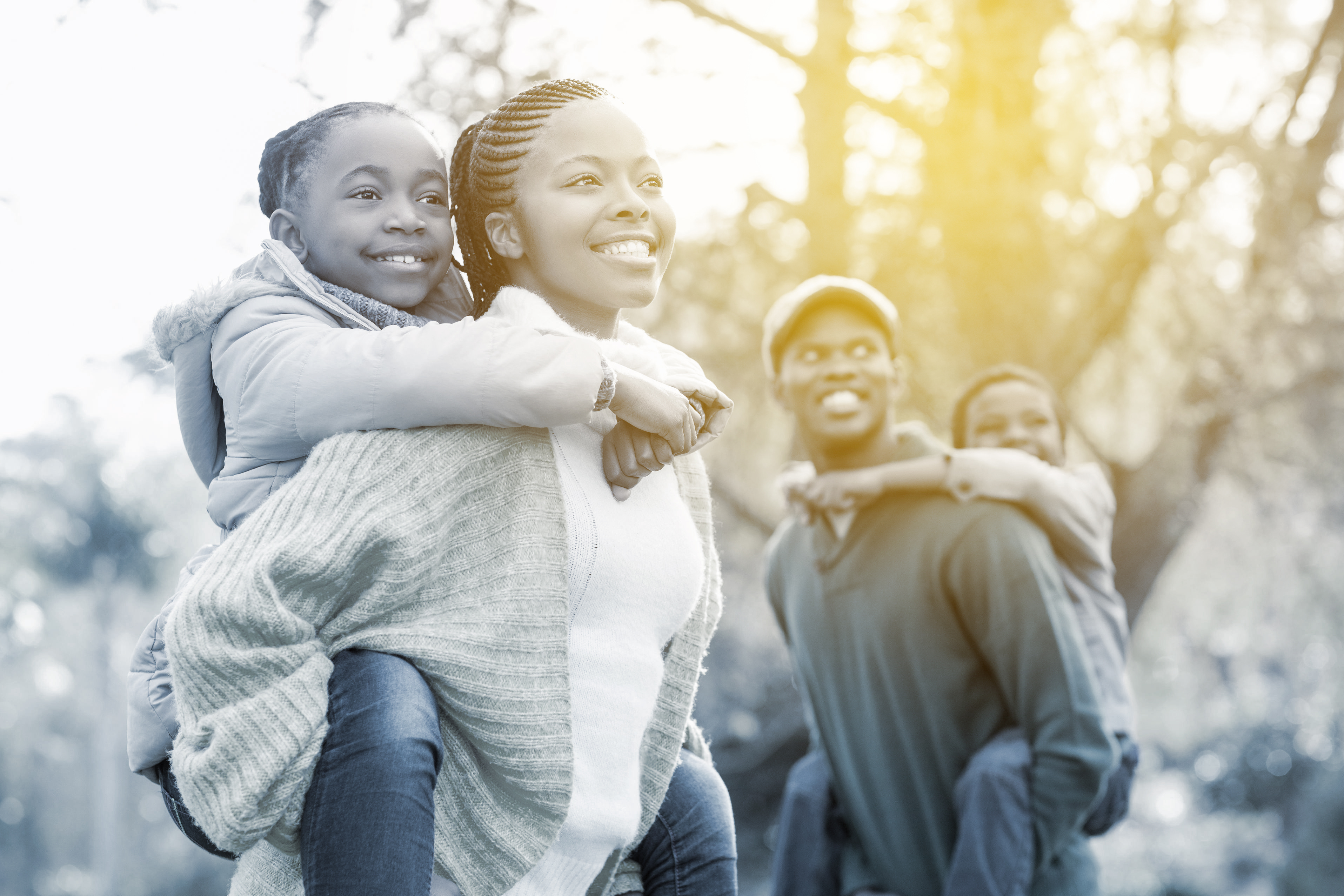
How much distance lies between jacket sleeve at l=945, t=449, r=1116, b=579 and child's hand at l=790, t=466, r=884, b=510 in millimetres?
197

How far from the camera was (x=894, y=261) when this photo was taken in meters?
5.38

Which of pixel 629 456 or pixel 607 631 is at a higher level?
pixel 629 456

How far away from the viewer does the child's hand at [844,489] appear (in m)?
3.03

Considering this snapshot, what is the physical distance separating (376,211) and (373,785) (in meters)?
0.81

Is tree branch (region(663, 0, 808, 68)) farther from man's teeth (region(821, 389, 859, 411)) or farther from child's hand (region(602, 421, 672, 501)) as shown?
child's hand (region(602, 421, 672, 501))

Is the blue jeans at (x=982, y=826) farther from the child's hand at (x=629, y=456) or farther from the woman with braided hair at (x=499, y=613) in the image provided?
the child's hand at (x=629, y=456)

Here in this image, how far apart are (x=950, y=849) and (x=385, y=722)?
2.12 m

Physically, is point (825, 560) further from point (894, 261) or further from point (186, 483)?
point (186, 483)

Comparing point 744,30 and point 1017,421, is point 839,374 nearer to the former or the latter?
point 1017,421

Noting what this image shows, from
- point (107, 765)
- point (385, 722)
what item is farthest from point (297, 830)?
point (107, 765)

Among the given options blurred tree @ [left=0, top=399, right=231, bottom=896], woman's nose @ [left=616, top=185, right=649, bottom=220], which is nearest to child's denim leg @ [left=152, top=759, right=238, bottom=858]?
woman's nose @ [left=616, top=185, right=649, bottom=220]

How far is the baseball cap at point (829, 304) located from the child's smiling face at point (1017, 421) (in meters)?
0.62

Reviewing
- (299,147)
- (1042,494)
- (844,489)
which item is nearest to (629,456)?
(299,147)

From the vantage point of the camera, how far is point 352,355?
4.62 ft
